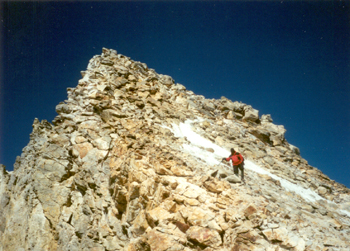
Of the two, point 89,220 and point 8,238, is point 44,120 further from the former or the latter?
point 89,220

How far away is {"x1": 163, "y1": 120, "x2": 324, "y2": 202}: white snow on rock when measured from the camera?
49.1ft

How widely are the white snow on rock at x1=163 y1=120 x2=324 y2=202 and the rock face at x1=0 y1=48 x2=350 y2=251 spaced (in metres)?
0.12

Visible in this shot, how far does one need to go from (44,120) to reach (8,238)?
29.1 ft

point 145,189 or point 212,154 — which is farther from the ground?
point 212,154

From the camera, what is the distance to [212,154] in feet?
51.5

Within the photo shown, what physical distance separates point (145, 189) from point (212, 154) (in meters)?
6.59

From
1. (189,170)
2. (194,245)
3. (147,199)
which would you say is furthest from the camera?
(189,170)

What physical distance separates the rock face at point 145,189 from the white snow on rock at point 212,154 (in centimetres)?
12

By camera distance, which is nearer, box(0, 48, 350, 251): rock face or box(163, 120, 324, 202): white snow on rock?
box(0, 48, 350, 251): rock face

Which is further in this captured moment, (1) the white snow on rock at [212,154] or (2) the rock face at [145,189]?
(1) the white snow on rock at [212,154]

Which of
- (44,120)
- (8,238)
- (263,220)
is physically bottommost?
(8,238)

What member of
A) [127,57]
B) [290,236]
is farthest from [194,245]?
[127,57]

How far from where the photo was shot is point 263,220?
9.20m

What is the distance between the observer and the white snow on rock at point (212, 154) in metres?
15.0
